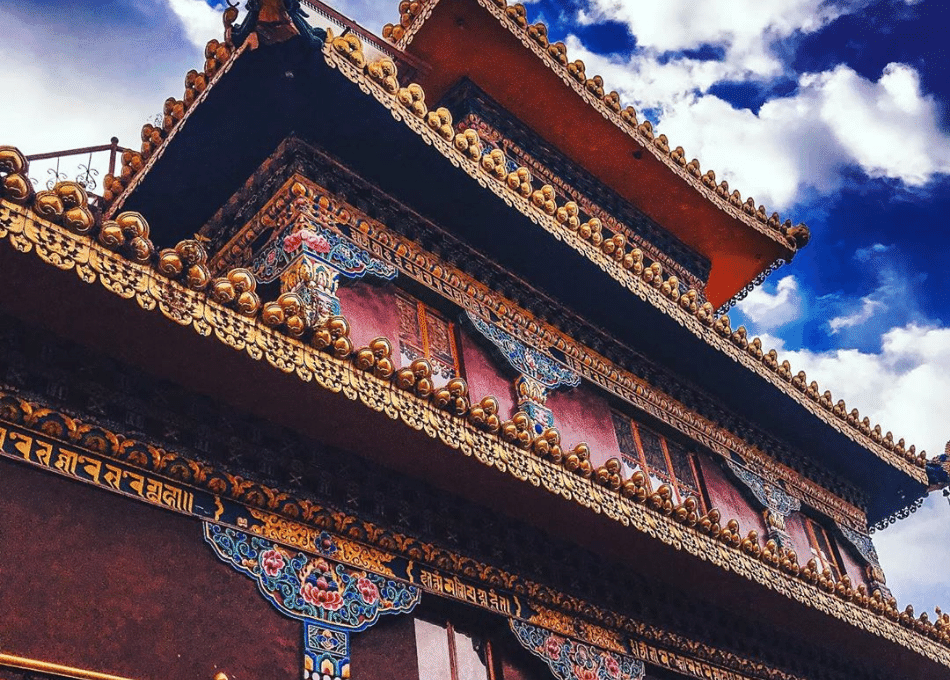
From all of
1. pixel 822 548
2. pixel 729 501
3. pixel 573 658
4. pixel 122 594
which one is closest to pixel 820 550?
pixel 822 548

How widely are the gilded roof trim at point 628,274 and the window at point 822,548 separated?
117cm

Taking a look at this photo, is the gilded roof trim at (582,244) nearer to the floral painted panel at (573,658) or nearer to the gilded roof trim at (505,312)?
the gilded roof trim at (505,312)

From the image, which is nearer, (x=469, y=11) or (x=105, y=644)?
(x=105, y=644)

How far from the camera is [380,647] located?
5.83 meters

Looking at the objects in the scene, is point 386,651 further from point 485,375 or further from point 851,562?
point 851,562

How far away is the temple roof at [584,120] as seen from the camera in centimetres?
1038

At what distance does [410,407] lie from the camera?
5.67m

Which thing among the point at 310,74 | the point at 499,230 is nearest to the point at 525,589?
the point at 499,230

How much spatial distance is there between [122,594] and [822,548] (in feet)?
30.7

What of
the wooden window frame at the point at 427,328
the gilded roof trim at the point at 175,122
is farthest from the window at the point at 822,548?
the gilded roof trim at the point at 175,122

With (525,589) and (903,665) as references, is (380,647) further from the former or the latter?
(903,665)

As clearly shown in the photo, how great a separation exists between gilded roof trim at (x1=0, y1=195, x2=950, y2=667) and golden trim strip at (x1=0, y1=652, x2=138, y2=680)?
5.39 ft

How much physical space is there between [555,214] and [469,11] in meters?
2.75

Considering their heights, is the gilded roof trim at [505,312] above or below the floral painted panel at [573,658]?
above
